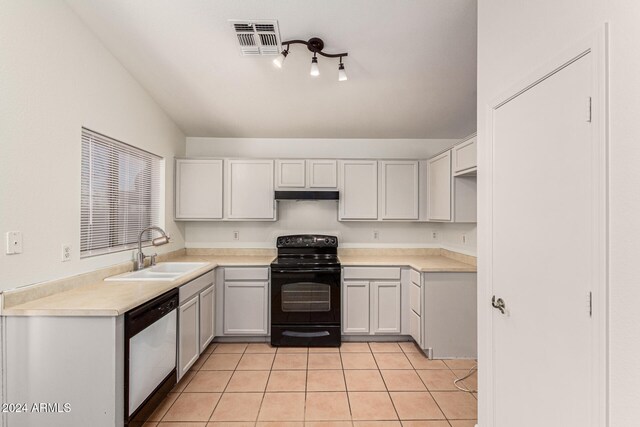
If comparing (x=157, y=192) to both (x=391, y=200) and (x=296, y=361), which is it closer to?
(x=296, y=361)

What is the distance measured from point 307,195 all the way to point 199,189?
52.9 inches

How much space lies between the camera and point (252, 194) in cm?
367

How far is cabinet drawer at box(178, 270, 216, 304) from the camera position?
2480 millimetres

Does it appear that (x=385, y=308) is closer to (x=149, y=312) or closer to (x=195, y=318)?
(x=195, y=318)

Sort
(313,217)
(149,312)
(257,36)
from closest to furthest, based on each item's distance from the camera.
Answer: (149,312), (257,36), (313,217)

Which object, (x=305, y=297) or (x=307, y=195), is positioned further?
(x=307, y=195)

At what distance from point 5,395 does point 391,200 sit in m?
3.53

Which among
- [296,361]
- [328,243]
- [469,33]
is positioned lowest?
[296,361]

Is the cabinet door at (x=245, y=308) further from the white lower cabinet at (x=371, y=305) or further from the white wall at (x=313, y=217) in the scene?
the white lower cabinet at (x=371, y=305)

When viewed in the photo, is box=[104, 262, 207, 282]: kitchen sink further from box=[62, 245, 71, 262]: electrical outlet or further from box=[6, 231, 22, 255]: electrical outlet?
box=[6, 231, 22, 255]: electrical outlet
